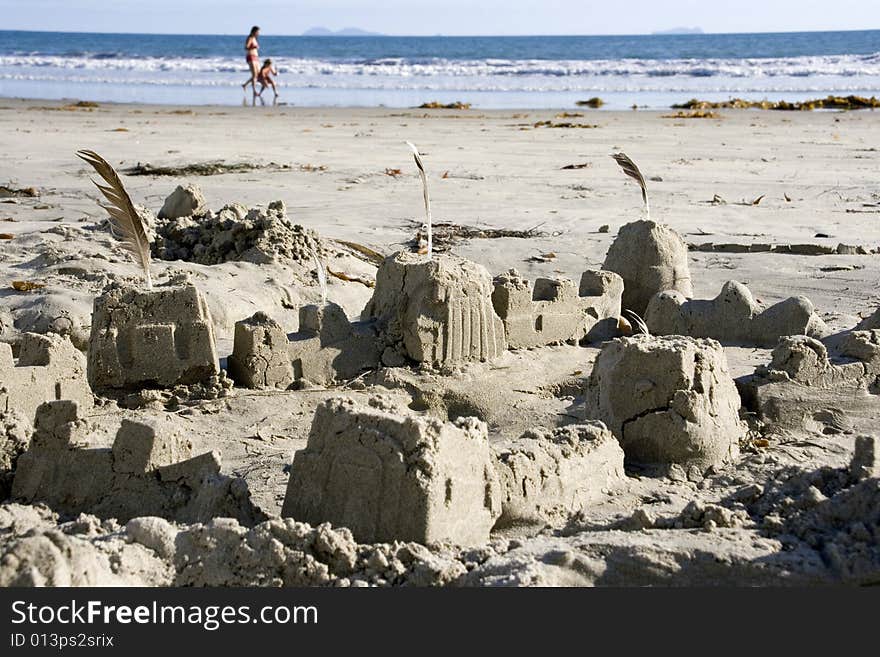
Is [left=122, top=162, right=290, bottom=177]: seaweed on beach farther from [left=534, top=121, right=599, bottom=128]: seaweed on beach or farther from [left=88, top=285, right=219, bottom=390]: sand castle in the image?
[left=88, top=285, right=219, bottom=390]: sand castle

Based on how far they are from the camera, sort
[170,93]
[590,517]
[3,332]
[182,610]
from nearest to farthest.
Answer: [182,610] → [590,517] → [3,332] → [170,93]

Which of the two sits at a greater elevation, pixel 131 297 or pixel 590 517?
pixel 131 297

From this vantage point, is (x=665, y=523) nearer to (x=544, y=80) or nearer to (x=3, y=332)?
(x=3, y=332)

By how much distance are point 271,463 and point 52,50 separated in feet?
161

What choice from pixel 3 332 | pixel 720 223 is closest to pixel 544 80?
pixel 720 223

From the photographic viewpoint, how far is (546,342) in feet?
20.8

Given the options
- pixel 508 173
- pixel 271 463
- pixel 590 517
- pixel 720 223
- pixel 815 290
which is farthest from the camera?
pixel 508 173

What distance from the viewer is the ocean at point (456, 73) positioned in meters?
27.1

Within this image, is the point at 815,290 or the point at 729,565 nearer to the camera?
the point at 729,565

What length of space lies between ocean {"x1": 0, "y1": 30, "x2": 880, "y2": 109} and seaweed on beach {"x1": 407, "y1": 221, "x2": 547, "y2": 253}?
46.6ft

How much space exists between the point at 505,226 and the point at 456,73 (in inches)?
1111

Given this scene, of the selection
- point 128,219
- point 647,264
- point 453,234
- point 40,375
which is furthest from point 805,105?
point 40,375

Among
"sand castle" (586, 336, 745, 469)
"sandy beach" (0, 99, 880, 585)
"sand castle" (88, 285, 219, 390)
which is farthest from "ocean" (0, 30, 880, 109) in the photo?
"sand castle" (586, 336, 745, 469)

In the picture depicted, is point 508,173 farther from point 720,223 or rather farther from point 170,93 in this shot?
point 170,93
